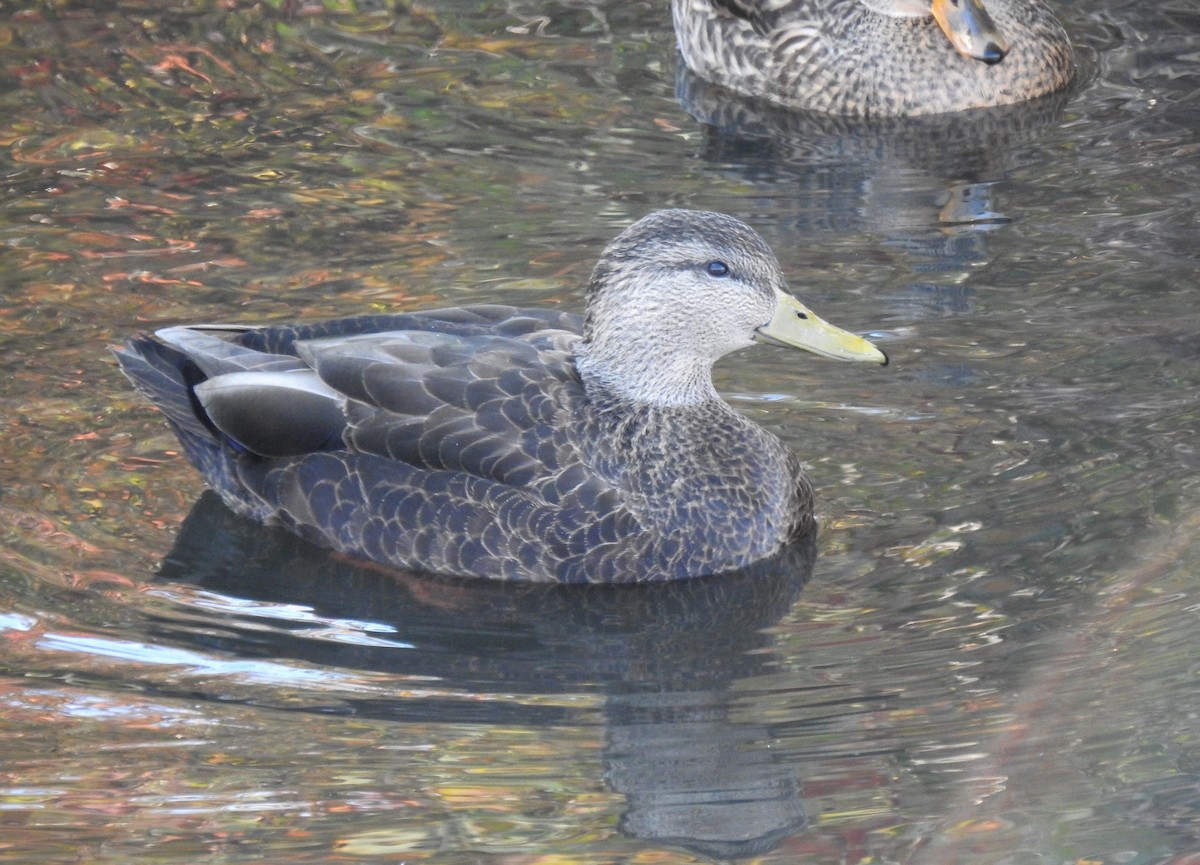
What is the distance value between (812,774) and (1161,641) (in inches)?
48.8

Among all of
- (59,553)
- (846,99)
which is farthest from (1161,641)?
(846,99)

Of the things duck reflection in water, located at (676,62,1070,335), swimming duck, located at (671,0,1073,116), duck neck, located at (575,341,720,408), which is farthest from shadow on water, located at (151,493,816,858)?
swimming duck, located at (671,0,1073,116)

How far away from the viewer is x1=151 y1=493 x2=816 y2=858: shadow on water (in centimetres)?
575

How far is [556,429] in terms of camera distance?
23.2 ft

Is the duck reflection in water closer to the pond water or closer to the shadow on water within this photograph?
the pond water

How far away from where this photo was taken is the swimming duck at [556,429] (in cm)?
705

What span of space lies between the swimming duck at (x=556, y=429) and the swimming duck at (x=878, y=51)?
13.9 ft

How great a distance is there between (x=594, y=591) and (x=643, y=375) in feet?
2.62

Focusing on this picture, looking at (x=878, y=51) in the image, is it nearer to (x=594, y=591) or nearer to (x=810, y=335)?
(x=810, y=335)

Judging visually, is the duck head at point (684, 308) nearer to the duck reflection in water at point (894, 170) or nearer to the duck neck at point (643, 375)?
the duck neck at point (643, 375)

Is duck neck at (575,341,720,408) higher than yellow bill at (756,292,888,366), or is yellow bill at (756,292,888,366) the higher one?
yellow bill at (756,292,888,366)

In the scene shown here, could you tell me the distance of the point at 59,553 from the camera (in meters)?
7.09

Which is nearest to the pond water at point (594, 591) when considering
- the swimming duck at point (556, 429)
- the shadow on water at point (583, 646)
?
the shadow on water at point (583, 646)

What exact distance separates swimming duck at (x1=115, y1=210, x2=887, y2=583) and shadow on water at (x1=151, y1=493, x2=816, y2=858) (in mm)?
115
